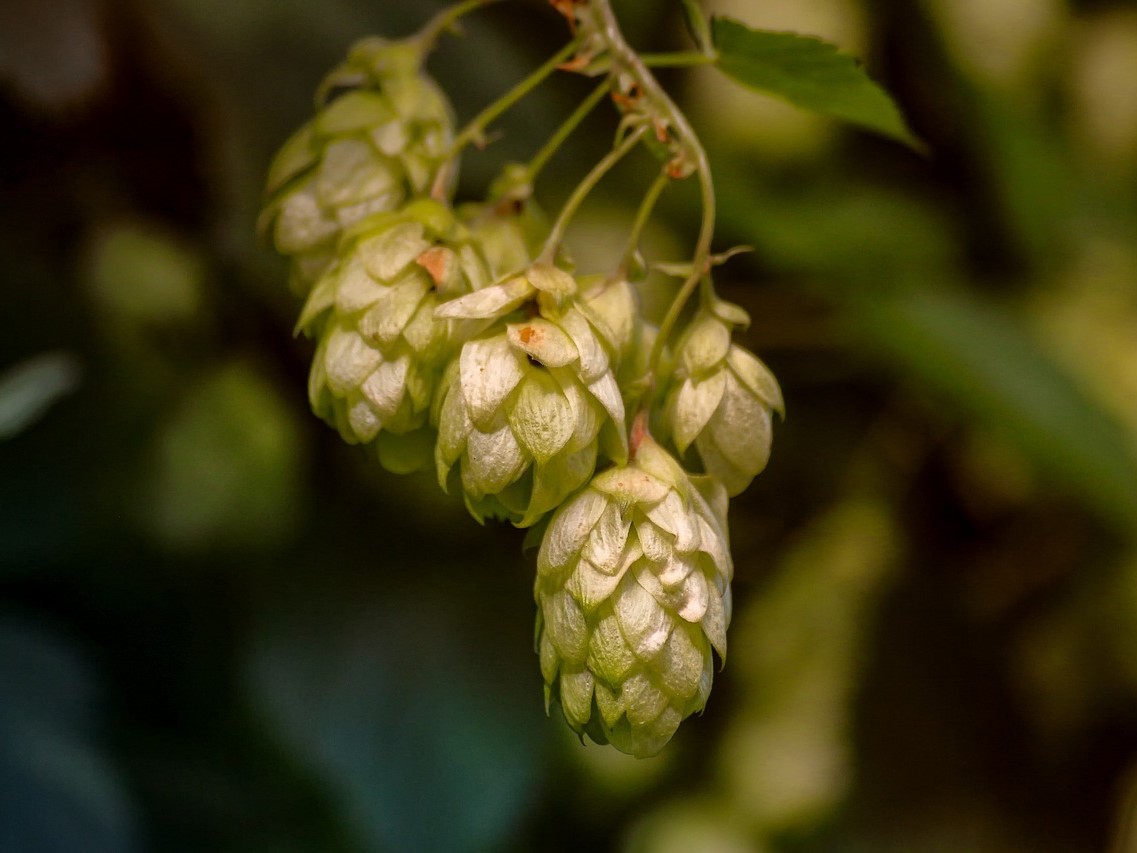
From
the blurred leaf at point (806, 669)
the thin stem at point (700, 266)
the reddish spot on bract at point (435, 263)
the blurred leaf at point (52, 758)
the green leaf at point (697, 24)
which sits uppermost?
the green leaf at point (697, 24)

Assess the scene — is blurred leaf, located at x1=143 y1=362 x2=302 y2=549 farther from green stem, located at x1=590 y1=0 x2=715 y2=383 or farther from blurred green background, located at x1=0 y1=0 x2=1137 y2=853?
green stem, located at x1=590 y1=0 x2=715 y2=383

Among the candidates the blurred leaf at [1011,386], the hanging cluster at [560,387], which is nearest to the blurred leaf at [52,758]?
the hanging cluster at [560,387]

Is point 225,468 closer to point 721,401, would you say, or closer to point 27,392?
point 27,392

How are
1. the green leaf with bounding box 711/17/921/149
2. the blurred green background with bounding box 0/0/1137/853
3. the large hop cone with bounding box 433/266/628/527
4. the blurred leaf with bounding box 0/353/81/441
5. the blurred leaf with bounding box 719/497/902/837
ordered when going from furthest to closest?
the blurred leaf with bounding box 719/497/902/837
the blurred green background with bounding box 0/0/1137/853
the blurred leaf with bounding box 0/353/81/441
the green leaf with bounding box 711/17/921/149
the large hop cone with bounding box 433/266/628/527

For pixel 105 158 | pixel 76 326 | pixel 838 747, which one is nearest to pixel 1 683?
pixel 76 326

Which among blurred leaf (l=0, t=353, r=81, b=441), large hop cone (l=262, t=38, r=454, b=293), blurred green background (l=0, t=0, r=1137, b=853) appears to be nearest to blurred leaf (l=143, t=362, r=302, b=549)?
blurred green background (l=0, t=0, r=1137, b=853)

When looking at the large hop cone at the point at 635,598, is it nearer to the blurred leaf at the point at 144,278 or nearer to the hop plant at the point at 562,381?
the hop plant at the point at 562,381

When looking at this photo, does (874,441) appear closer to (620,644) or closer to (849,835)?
(849,835)
